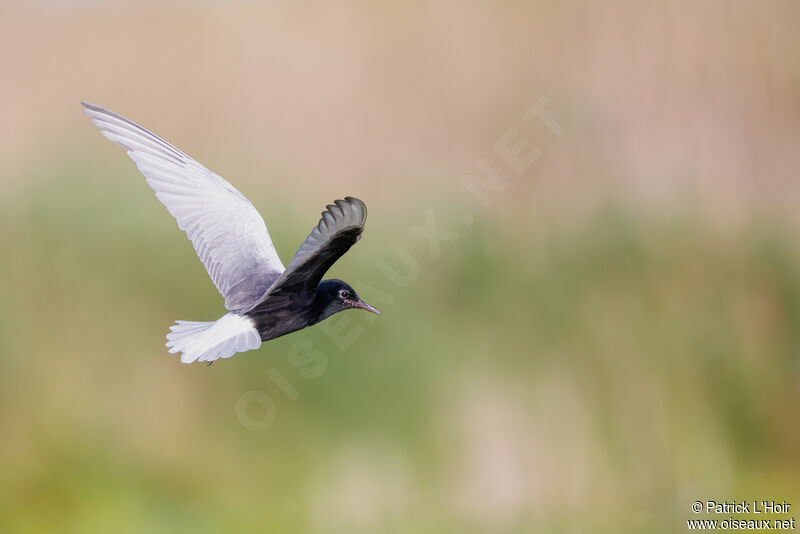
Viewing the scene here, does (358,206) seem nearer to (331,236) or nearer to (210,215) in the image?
(331,236)

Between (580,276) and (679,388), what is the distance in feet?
2.40

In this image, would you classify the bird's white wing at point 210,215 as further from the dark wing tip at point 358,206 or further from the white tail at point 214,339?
the dark wing tip at point 358,206

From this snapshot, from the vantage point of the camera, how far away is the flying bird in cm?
150

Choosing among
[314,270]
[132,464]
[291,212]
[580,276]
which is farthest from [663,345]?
[314,270]

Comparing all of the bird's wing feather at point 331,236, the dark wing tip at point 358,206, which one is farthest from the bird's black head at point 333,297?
the dark wing tip at point 358,206

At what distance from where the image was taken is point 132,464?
4.03 metres

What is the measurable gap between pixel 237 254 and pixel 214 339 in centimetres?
44

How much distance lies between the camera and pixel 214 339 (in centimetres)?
161

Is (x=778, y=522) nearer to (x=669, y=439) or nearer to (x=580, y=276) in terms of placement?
(x=669, y=439)

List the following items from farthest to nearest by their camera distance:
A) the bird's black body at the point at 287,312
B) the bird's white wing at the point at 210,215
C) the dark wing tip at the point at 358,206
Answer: the bird's white wing at the point at 210,215, the bird's black body at the point at 287,312, the dark wing tip at the point at 358,206

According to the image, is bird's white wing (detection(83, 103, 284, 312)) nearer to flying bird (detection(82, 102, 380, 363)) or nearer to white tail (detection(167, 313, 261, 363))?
flying bird (detection(82, 102, 380, 363))

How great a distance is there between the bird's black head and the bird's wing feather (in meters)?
0.15

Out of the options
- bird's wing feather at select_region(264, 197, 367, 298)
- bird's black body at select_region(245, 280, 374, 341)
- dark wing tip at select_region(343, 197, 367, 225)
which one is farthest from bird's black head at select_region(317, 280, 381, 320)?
dark wing tip at select_region(343, 197, 367, 225)

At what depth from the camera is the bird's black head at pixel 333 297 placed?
5.77 ft
